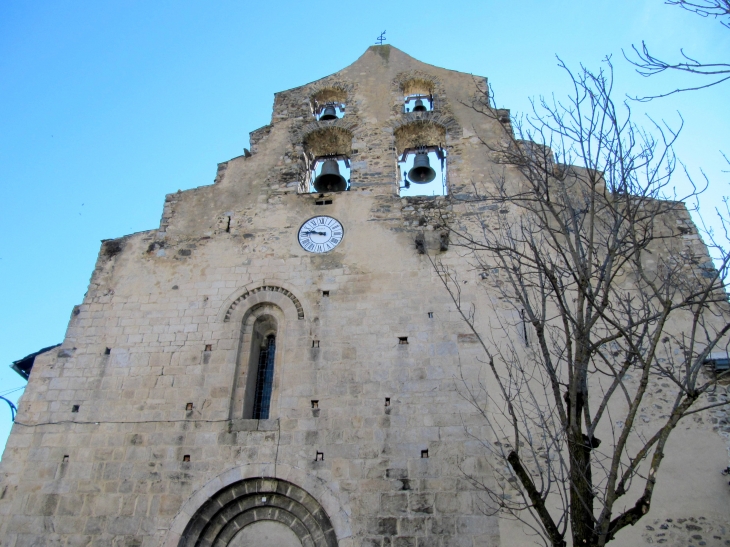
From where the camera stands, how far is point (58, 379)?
32.5ft

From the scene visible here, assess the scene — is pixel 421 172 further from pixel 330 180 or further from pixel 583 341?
pixel 583 341

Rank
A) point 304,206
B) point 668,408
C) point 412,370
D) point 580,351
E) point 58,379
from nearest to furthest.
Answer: point 580,351
point 668,408
point 412,370
point 58,379
point 304,206

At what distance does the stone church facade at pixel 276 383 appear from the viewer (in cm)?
844

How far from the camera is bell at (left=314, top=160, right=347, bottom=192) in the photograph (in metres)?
11.9

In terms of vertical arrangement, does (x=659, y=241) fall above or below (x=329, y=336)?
above

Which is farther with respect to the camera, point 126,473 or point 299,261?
point 299,261

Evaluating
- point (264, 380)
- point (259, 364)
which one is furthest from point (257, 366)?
point (264, 380)

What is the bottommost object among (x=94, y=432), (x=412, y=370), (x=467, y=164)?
(x=94, y=432)

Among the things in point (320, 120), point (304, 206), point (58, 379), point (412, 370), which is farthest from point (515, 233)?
point (58, 379)

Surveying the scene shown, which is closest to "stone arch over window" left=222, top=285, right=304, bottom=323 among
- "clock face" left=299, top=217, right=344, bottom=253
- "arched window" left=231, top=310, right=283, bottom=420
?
"arched window" left=231, top=310, right=283, bottom=420

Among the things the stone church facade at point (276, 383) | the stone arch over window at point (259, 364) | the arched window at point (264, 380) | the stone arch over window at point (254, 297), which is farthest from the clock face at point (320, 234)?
the arched window at point (264, 380)

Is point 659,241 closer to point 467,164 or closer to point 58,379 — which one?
point 467,164

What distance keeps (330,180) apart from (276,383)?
13.8 feet

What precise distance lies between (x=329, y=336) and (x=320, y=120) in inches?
201
